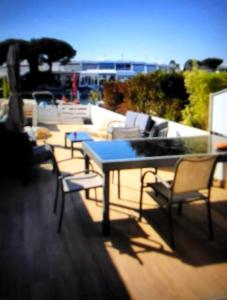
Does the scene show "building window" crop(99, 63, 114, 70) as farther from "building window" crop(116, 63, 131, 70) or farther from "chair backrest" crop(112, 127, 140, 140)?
"chair backrest" crop(112, 127, 140, 140)

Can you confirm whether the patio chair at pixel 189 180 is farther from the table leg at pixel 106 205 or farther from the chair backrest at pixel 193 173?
the table leg at pixel 106 205

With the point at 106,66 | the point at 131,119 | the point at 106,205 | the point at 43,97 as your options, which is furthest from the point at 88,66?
the point at 106,205

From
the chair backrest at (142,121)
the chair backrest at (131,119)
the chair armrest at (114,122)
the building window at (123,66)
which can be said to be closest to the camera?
the chair backrest at (142,121)

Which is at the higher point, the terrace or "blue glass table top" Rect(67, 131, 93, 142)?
"blue glass table top" Rect(67, 131, 93, 142)

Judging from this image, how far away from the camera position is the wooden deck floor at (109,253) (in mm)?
2168

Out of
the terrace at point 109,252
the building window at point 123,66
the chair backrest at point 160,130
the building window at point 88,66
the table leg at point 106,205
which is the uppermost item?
the building window at point 123,66

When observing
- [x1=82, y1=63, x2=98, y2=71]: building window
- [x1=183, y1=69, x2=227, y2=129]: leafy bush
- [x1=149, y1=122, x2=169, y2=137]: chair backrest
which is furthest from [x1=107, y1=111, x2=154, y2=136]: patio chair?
[x1=82, y1=63, x2=98, y2=71]: building window

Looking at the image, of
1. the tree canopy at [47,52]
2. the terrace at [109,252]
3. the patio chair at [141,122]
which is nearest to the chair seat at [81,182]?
the terrace at [109,252]

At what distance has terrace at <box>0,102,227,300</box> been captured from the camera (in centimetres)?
217

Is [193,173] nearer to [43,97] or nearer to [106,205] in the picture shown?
[106,205]

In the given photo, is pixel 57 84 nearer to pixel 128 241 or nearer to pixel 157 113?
pixel 157 113

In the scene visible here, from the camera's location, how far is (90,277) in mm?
2303

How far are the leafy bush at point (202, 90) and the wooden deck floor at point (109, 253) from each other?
2.37 m

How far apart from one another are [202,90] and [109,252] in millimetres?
4259
